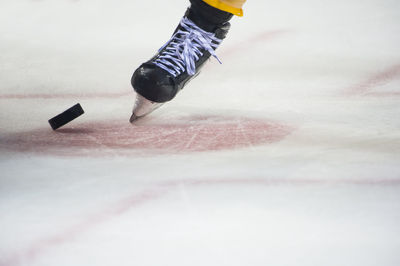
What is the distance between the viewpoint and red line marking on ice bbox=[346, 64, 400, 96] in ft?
3.87

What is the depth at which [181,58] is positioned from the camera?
3.10 feet

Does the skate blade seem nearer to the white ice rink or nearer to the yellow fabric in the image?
the white ice rink

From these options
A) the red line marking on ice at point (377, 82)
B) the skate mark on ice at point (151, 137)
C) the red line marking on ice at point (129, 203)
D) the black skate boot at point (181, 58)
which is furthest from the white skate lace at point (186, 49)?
the red line marking on ice at point (377, 82)

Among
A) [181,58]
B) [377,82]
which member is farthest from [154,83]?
[377,82]

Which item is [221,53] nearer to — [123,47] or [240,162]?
[123,47]

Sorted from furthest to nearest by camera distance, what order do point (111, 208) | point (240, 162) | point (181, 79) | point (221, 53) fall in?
point (221, 53) < point (181, 79) < point (240, 162) < point (111, 208)

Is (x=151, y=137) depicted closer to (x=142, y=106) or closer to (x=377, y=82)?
(x=142, y=106)

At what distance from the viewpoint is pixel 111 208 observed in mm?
686

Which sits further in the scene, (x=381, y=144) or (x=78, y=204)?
(x=381, y=144)

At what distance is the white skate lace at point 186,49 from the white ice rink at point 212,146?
0.14 m

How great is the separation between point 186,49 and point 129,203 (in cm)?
37

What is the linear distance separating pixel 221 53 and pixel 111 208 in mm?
869

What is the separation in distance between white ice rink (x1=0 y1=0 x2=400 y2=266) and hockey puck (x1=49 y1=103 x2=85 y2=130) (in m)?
0.02

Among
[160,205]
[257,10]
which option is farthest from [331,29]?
[160,205]
